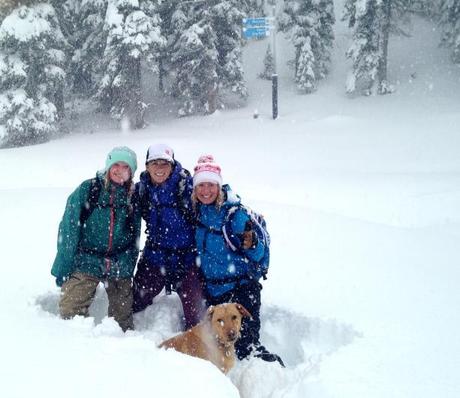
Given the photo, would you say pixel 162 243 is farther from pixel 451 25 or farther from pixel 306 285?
pixel 451 25

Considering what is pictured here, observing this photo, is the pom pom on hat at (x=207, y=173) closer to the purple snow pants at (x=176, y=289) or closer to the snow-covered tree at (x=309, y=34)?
the purple snow pants at (x=176, y=289)

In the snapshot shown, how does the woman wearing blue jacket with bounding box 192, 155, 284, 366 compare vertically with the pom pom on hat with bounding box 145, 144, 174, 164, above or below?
below

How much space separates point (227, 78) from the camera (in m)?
22.6

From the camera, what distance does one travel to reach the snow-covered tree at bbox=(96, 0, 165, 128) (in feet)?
58.6

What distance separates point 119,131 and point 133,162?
52.3 ft

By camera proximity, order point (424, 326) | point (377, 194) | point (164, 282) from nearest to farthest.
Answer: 1. point (424, 326)
2. point (164, 282)
3. point (377, 194)

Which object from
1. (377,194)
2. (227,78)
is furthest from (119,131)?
(377,194)

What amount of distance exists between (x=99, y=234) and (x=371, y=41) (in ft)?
69.2

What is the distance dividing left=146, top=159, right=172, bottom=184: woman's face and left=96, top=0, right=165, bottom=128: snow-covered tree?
14.5 meters

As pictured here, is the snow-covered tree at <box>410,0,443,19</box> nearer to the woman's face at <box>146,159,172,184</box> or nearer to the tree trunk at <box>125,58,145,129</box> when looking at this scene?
the tree trunk at <box>125,58,145,129</box>

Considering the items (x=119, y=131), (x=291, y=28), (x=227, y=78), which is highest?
(x=291, y=28)

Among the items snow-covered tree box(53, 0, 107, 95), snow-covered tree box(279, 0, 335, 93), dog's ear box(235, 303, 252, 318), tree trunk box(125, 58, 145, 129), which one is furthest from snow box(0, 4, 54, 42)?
dog's ear box(235, 303, 252, 318)

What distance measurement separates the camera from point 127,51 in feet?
60.6

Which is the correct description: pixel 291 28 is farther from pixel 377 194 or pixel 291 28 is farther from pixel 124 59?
pixel 377 194
